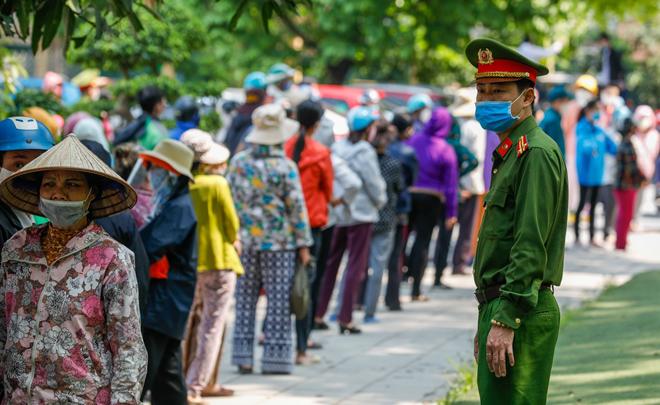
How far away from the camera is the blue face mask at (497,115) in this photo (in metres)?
5.62

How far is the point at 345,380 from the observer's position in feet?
33.9

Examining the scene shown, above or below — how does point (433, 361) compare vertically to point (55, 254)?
below

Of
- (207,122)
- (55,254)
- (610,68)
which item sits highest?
(610,68)

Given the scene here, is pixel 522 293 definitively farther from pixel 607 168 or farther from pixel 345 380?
pixel 607 168

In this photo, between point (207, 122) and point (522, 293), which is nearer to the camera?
point (522, 293)

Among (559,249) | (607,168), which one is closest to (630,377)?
(559,249)

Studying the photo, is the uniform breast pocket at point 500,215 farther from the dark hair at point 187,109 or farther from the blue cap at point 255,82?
the blue cap at point 255,82

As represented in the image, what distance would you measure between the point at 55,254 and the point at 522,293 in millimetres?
1781

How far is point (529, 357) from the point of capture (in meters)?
5.45

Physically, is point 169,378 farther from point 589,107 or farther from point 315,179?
point 589,107

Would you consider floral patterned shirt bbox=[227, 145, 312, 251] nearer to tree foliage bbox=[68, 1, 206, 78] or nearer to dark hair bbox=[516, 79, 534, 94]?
tree foliage bbox=[68, 1, 206, 78]

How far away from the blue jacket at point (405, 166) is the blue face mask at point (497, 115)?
793 centimetres

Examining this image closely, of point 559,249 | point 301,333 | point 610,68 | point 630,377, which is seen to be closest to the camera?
point 559,249

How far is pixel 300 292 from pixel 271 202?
72 centimetres
